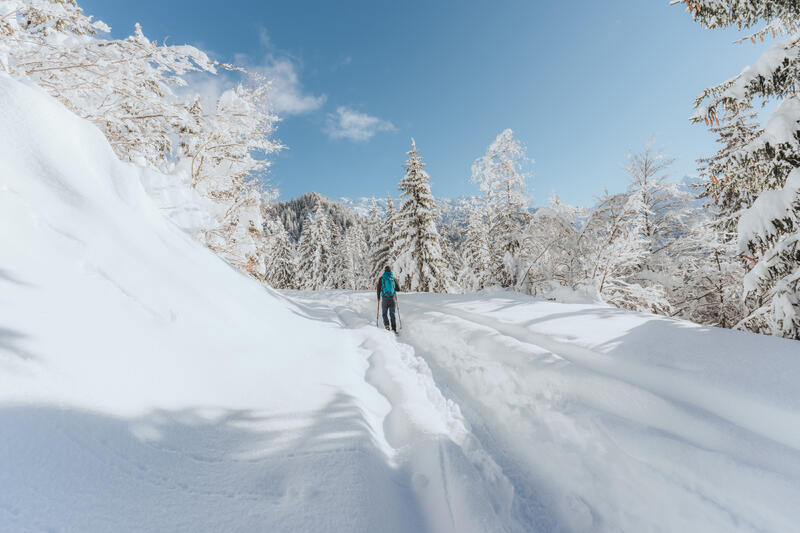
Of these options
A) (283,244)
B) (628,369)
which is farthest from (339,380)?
(283,244)

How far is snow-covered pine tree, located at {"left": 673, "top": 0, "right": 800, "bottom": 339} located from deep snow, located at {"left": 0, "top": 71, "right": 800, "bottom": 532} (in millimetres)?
1698

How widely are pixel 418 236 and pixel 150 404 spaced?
17.4 m

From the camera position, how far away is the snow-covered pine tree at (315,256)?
1347 inches

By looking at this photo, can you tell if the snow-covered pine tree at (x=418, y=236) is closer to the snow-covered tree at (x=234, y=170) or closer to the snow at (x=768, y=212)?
the snow-covered tree at (x=234, y=170)

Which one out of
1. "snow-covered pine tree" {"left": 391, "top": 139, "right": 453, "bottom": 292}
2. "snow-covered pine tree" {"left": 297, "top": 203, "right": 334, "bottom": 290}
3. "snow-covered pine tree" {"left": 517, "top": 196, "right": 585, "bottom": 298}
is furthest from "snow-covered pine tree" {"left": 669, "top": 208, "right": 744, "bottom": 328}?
"snow-covered pine tree" {"left": 297, "top": 203, "right": 334, "bottom": 290}

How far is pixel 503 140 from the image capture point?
1382 centimetres

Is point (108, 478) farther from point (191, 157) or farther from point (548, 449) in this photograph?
point (191, 157)

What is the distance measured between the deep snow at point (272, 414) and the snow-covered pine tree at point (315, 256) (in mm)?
30647

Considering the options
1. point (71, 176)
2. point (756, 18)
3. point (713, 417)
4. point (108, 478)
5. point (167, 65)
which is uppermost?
point (756, 18)

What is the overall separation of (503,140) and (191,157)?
12.2m

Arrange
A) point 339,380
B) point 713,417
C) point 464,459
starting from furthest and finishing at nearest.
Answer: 1. point 339,380
2. point 464,459
3. point 713,417

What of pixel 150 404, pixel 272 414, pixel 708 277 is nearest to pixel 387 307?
pixel 272 414

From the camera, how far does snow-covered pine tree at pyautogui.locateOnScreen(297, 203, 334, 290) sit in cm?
3422

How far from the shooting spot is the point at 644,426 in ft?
8.82
